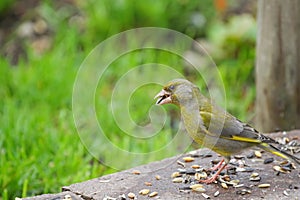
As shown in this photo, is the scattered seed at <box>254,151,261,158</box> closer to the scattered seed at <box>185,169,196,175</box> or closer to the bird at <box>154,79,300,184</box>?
the bird at <box>154,79,300,184</box>

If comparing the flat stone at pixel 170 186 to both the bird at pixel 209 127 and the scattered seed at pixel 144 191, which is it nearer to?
the scattered seed at pixel 144 191

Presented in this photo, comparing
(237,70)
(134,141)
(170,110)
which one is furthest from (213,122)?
(237,70)

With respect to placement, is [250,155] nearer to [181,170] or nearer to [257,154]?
[257,154]

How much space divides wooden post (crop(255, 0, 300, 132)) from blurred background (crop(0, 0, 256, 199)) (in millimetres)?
912

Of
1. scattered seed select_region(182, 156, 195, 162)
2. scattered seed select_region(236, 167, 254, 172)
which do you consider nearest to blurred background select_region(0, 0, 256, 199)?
scattered seed select_region(182, 156, 195, 162)

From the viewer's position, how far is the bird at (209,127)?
374 centimetres

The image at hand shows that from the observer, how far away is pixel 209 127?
3756 mm

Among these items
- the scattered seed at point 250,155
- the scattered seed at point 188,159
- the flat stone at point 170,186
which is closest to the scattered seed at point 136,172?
the flat stone at point 170,186

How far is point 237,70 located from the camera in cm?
675

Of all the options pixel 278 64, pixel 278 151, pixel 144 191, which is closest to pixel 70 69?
pixel 278 64

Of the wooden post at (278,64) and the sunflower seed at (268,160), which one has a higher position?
the wooden post at (278,64)

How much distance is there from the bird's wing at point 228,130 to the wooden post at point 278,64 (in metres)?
1.28

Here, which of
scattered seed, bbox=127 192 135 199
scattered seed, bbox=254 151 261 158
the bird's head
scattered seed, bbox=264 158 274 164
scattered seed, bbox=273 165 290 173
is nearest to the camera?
scattered seed, bbox=127 192 135 199

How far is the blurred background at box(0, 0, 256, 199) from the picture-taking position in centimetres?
491
